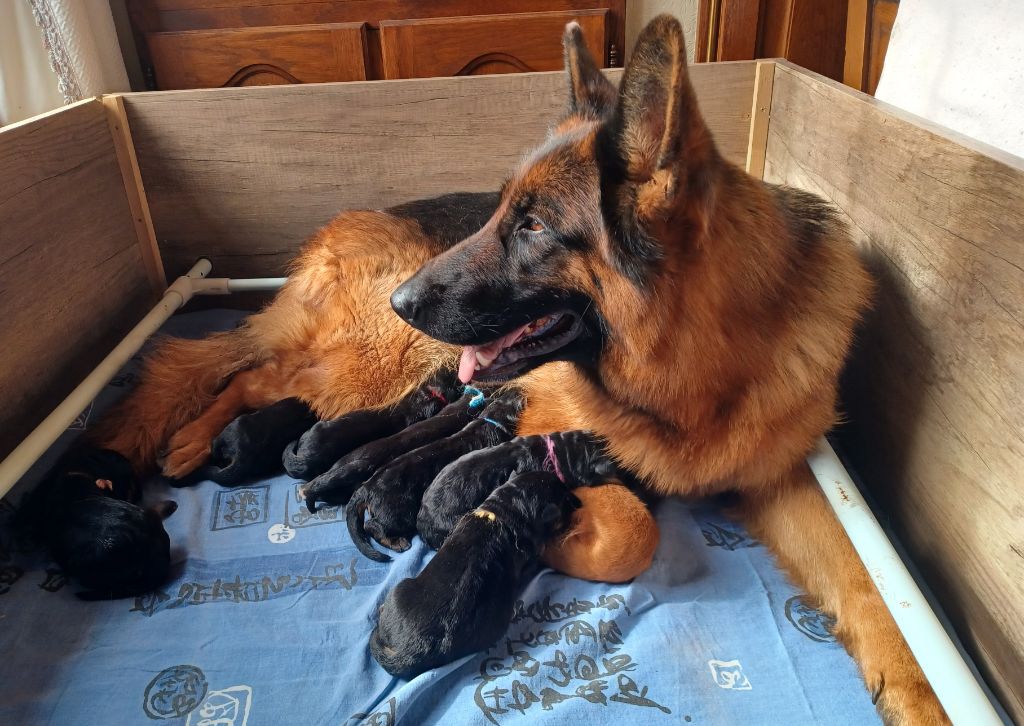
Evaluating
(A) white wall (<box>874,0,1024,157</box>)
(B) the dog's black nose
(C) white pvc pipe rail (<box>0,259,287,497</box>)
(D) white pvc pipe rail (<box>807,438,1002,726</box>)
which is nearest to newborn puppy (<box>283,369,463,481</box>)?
(C) white pvc pipe rail (<box>0,259,287,497</box>)

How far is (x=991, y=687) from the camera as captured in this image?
129 centimetres

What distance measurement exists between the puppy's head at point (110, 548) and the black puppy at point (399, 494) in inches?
18.7

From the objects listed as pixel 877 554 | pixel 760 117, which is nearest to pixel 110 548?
pixel 877 554

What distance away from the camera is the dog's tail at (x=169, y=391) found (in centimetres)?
213

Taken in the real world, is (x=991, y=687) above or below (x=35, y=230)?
below

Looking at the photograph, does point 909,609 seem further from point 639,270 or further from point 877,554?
point 639,270

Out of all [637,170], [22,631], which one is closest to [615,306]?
[637,170]

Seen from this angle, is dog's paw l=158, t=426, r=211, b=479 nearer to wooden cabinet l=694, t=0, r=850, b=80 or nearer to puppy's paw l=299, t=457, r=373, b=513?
puppy's paw l=299, t=457, r=373, b=513

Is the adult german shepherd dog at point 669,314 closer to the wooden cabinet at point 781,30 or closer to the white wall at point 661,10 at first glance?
the wooden cabinet at point 781,30

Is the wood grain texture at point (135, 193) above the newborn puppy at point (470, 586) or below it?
above

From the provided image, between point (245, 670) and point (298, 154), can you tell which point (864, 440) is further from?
point (298, 154)

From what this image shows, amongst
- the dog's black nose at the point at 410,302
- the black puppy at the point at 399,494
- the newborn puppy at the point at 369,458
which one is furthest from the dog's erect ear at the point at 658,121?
the newborn puppy at the point at 369,458

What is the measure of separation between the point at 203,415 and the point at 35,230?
2.37 feet

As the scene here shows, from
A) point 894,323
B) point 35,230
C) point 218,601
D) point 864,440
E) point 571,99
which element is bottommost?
point 218,601
